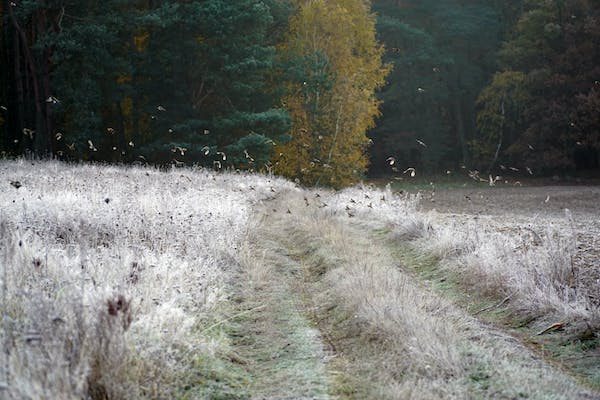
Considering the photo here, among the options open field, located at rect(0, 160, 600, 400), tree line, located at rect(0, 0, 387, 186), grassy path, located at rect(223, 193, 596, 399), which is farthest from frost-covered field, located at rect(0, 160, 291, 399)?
tree line, located at rect(0, 0, 387, 186)

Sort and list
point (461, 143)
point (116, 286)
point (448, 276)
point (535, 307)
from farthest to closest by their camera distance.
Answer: point (461, 143) → point (448, 276) → point (535, 307) → point (116, 286)

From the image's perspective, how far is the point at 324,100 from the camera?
102 ft

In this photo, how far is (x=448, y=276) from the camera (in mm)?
8094

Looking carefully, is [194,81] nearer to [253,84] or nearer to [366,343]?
[253,84]

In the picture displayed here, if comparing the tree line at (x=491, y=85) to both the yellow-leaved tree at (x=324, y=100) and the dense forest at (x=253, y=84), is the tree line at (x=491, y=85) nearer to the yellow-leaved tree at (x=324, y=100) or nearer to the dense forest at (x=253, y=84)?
the dense forest at (x=253, y=84)

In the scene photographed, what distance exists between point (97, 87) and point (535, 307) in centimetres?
2412

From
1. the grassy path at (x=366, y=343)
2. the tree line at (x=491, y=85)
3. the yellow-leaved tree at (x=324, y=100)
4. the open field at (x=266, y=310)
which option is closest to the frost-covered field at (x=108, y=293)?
the open field at (x=266, y=310)

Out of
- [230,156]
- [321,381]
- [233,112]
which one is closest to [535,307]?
[321,381]

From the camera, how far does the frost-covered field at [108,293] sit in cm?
348

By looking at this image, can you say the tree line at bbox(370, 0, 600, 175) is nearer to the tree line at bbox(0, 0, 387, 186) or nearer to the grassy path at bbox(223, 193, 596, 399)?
the tree line at bbox(0, 0, 387, 186)

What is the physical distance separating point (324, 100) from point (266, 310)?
85.5 ft

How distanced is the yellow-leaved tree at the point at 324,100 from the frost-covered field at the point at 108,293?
21.7 meters

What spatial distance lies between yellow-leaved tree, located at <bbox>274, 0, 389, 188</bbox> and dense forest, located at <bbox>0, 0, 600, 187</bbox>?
77mm

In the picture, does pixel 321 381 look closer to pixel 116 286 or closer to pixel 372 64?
pixel 116 286
